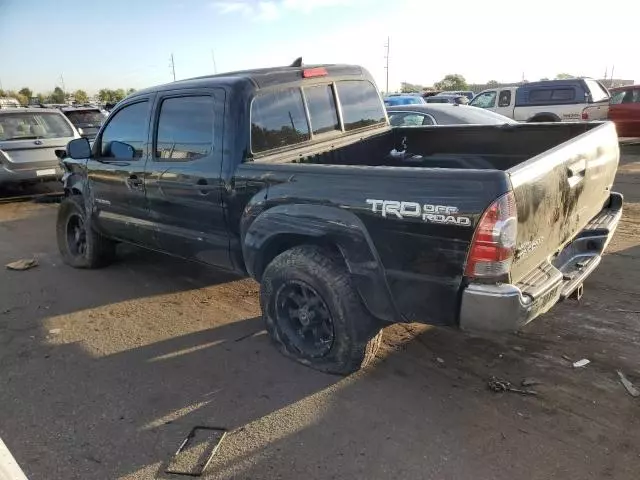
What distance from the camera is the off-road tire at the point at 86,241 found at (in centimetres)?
575

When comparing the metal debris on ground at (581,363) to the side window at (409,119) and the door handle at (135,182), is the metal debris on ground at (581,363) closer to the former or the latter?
the door handle at (135,182)

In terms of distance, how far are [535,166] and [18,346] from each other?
3.97 m

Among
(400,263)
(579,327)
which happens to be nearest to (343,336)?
(400,263)

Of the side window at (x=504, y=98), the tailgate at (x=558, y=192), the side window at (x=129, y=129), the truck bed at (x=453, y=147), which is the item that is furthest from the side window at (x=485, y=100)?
→ the side window at (x=129, y=129)

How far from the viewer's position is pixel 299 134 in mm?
4176

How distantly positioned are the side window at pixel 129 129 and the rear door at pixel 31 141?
5.58 metres

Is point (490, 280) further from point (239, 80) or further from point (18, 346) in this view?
point (18, 346)

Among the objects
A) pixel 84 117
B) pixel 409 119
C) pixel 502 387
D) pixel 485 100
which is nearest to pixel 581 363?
pixel 502 387

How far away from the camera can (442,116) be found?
7.54 metres

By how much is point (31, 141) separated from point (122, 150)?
20.7 ft

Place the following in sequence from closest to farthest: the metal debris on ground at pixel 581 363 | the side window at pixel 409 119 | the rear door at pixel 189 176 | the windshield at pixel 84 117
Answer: the metal debris on ground at pixel 581 363, the rear door at pixel 189 176, the side window at pixel 409 119, the windshield at pixel 84 117

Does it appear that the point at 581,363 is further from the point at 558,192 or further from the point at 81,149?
the point at 81,149

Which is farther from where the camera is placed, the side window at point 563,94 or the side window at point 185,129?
the side window at point 563,94

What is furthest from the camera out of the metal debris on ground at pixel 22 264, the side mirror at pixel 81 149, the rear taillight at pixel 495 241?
the metal debris on ground at pixel 22 264
